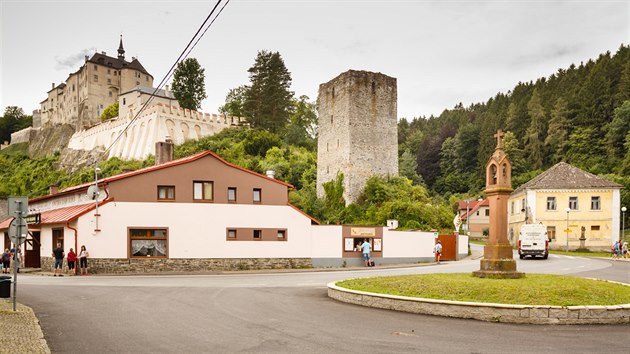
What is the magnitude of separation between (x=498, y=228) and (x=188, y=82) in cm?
9389

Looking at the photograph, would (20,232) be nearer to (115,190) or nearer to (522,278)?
(522,278)

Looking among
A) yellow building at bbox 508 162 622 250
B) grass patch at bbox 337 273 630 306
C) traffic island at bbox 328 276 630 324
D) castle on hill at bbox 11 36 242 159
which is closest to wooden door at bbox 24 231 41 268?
grass patch at bbox 337 273 630 306

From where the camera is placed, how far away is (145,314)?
522 inches

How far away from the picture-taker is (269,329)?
Answer: 1142 cm

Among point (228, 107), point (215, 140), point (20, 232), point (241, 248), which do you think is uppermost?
point (228, 107)

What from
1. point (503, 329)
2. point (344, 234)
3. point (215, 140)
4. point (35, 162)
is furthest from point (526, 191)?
point (35, 162)

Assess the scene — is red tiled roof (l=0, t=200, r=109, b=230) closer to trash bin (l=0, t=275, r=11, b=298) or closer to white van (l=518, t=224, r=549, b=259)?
trash bin (l=0, t=275, r=11, b=298)

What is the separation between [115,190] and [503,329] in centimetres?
2337

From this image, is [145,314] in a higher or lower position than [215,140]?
lower

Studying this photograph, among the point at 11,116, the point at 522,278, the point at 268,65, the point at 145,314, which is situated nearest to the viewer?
the point at 145,314

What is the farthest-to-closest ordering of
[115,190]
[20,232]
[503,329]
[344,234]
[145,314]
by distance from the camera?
[344,234] → [115,190] → [20,232] → [145,314] → [503,329]

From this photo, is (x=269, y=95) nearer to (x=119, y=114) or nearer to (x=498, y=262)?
(x=119, y=114)

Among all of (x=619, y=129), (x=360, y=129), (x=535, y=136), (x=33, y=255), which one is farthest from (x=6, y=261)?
(x=535, y=136)

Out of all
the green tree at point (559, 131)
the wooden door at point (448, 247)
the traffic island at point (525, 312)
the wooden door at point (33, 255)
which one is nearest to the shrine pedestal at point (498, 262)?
the traffic island at point (525, 312)
